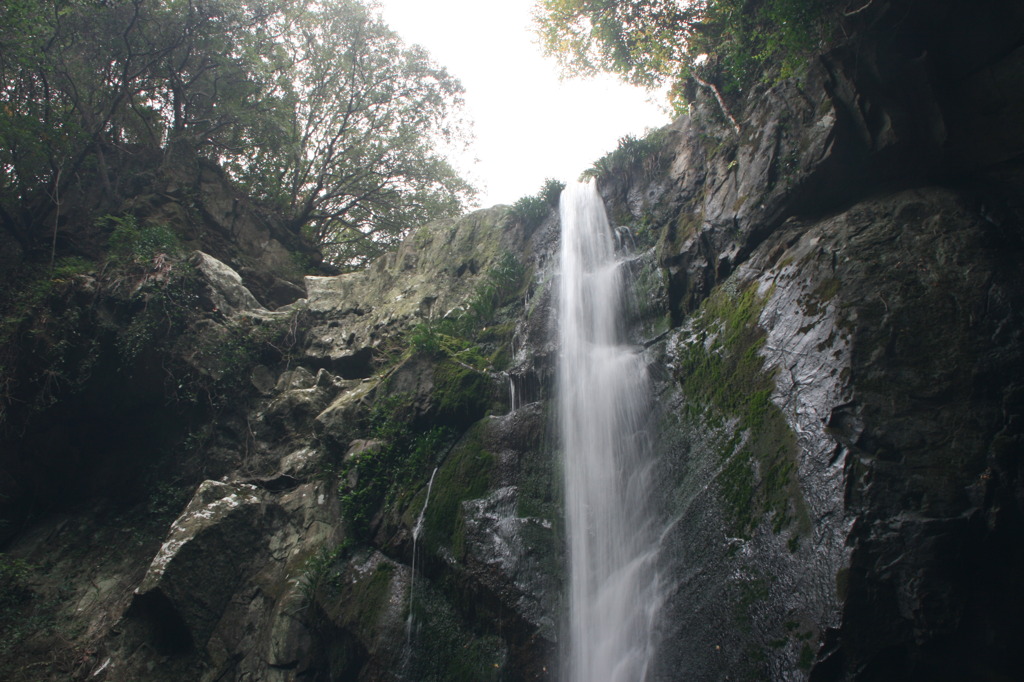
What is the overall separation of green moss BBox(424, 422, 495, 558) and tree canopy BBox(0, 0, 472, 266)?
9682 mm

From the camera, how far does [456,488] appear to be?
234 inches

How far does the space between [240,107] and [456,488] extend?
13108 millimetres

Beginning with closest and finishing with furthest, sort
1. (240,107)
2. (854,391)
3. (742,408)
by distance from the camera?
1. (854,391)
2. (742,408)
3. (240,107)

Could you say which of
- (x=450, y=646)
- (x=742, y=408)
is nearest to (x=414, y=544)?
(x=450, y=646)

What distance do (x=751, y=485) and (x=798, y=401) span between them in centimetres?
77

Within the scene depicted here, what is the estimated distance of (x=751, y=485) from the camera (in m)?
4.00

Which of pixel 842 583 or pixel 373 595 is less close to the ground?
pixel 842 583

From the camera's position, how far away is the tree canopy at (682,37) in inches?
221

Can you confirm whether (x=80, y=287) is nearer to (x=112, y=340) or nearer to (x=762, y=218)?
(x=112, y=340)

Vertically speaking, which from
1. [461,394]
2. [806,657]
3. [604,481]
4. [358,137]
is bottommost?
[806,657]

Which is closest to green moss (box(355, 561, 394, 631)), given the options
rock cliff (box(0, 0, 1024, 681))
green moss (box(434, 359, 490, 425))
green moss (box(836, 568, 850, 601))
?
rock cliff (box(0, 0, 1024, 681))

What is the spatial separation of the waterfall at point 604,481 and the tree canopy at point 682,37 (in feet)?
10.2

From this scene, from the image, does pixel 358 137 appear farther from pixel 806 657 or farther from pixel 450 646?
pixel 806 657

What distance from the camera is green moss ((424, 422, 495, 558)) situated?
554 centimetres
